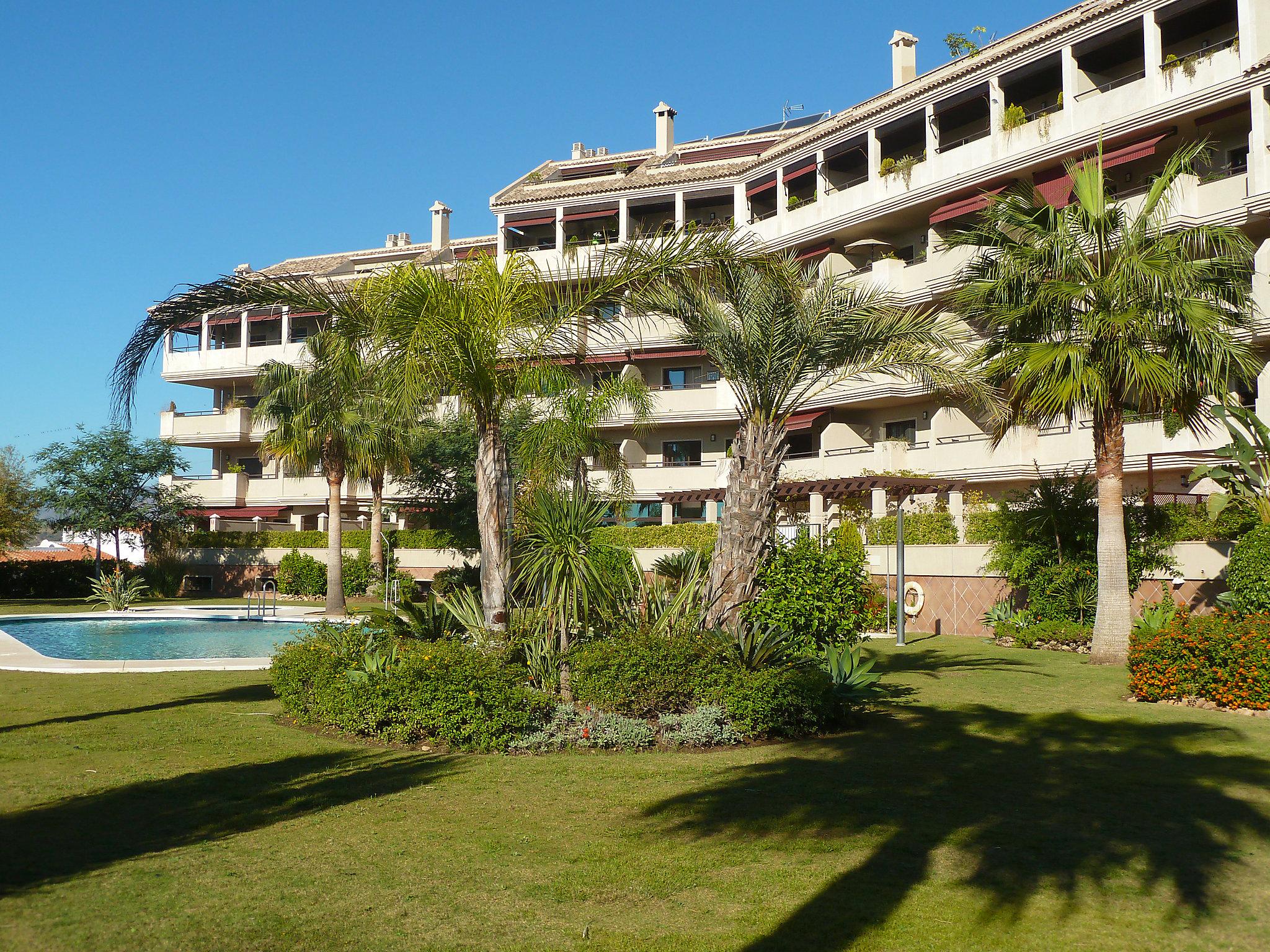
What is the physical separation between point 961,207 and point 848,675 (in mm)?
23789

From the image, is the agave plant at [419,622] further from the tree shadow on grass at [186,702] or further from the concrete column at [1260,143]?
the concrete column at [1260,143]

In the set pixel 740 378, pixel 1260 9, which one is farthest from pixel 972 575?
pixel 1260 9

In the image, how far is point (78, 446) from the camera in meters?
40.5

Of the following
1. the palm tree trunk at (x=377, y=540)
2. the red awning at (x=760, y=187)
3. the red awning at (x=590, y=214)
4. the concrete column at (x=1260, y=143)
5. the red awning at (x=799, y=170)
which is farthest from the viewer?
the red awning at (x=590, y=214)

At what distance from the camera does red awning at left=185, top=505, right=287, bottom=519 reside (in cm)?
4731

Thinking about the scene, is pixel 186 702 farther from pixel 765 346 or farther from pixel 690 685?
pixel 765 346

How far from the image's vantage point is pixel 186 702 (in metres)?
14.2

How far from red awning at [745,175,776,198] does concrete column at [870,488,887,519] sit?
15.8m

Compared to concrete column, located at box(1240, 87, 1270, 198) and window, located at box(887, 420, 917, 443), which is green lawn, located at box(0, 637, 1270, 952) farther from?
window, located at box(887, 420, 917, 443)

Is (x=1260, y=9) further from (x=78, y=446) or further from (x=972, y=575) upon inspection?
(x=78, y=446)

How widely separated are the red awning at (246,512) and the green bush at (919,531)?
30063 millimetres

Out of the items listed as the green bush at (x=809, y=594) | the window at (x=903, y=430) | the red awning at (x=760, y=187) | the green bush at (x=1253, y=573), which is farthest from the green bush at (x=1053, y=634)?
the red awning at (x=760, y=187)

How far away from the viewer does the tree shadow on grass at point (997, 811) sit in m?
6.27

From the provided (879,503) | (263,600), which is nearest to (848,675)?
(879,503)
